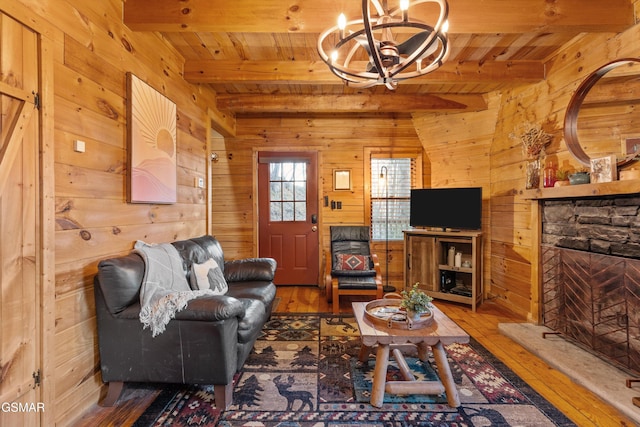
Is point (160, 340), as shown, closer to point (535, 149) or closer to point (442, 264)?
point (442, 264)

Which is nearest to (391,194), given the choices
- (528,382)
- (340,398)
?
(528,382)

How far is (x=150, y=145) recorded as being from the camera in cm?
231

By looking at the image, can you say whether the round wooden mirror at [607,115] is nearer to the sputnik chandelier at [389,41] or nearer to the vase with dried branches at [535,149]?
the vase with dried branches at [535,149]

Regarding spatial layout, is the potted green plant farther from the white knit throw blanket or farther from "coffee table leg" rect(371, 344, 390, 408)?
the white knit throw blanket

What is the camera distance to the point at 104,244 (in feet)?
6.15

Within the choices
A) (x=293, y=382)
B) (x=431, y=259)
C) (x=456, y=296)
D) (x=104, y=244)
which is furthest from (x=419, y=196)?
(x=104, y=244)

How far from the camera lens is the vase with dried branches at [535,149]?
9.20ft

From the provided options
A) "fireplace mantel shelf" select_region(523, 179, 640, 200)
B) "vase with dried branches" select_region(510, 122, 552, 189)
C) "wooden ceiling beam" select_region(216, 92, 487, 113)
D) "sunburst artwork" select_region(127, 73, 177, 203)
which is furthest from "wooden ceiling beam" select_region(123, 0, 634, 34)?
"wooden ceiling beam" select_region(216, 92, 487, 113)

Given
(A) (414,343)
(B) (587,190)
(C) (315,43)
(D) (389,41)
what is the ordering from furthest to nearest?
(C) (315,43) → (B) (587,190) → (A) (414,343) → (D) (389,41)

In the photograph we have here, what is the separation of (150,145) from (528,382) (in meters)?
3.19

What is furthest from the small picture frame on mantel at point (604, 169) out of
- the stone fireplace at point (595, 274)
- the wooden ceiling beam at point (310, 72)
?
the wooden ceiling beam at point (310, 72)

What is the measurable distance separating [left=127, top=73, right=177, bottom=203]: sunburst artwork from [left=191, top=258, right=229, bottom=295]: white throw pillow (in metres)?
0.63

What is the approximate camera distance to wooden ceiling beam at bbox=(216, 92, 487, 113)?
3.70 meters

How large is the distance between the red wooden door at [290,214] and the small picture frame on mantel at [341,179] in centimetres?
30
